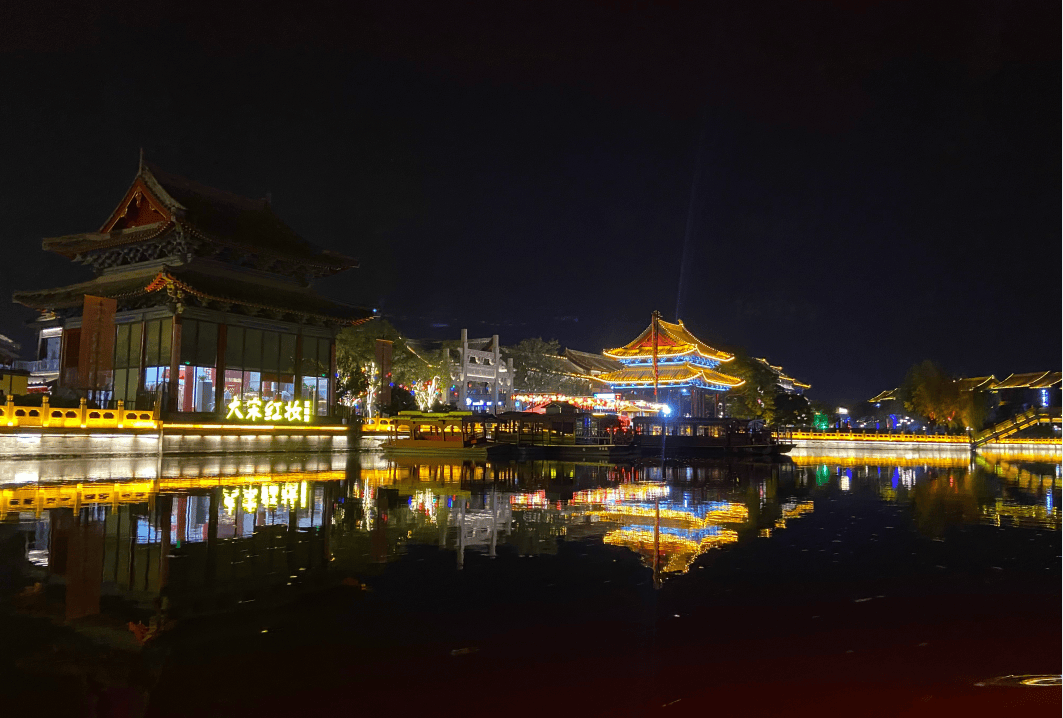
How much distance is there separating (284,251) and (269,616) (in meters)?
40.4

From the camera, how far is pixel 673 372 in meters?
57.8

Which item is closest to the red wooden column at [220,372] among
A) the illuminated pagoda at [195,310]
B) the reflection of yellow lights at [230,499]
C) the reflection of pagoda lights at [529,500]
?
the illuminated pagoda at [195,310]

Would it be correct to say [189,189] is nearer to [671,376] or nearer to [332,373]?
[332,373]

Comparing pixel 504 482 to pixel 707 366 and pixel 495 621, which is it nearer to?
pixel 495 621

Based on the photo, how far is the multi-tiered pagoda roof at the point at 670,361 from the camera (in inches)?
2250

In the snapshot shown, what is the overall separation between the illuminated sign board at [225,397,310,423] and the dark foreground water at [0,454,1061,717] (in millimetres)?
23564

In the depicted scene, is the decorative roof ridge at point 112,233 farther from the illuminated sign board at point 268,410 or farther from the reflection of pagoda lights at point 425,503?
the reflection of pagoda lights at point 425,503

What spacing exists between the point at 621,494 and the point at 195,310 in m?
28.8

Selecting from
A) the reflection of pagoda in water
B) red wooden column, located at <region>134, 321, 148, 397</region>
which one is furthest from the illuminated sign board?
the reflection of pagoda in water

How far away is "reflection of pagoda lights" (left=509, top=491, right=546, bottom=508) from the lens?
49.4ft

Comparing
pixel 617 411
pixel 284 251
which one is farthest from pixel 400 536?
pixel 617 411

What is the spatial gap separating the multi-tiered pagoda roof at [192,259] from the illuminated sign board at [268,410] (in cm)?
519

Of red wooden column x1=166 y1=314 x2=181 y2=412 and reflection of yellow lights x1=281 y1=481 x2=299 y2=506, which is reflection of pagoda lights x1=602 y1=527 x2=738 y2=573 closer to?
reflection of yellow lights x1=281 y1=481 x2=299 y2=506

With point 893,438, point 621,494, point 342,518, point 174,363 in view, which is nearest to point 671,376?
point 893,438
